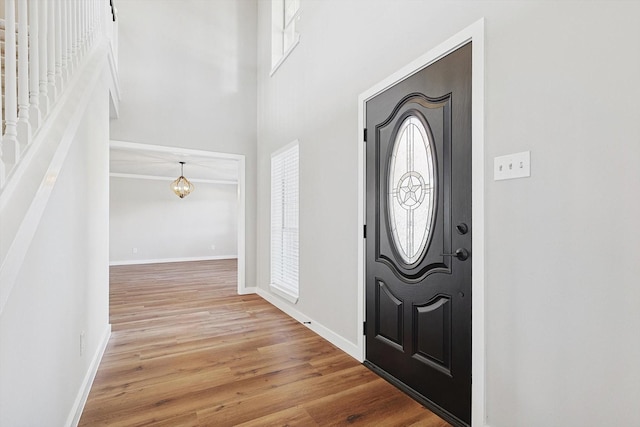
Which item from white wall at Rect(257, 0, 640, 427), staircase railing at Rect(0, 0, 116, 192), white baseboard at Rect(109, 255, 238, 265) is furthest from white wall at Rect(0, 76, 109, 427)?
white baseboard at Rect(109, 255, 238, 265)

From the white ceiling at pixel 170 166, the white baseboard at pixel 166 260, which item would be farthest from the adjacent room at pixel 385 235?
the white baseboard at pixel 166 260

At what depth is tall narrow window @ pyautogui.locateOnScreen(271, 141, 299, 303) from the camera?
3697 mm

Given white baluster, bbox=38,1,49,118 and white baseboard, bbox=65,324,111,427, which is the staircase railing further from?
white baseboard, bbox=65,324,111,427

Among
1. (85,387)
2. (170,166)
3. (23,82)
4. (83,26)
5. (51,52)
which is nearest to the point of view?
(23,82)

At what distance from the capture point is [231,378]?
2.23 m

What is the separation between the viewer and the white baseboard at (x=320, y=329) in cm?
258

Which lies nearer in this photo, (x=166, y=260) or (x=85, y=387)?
(x=85, y=387)

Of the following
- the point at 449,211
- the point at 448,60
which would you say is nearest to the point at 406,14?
the point at 448,60

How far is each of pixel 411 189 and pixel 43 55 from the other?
1.98 meters

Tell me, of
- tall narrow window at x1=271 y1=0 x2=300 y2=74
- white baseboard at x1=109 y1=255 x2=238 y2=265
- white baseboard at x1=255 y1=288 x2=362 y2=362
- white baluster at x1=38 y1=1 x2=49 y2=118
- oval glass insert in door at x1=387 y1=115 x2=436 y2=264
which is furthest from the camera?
white baseboard at x1=109 y1=255 x2=238 y2=265

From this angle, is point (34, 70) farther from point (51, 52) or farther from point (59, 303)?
point (59, 303)

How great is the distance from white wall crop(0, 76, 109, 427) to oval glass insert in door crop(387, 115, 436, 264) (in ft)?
6.16

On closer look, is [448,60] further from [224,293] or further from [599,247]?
[224,293]

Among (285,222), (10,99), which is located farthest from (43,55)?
(285,222)
